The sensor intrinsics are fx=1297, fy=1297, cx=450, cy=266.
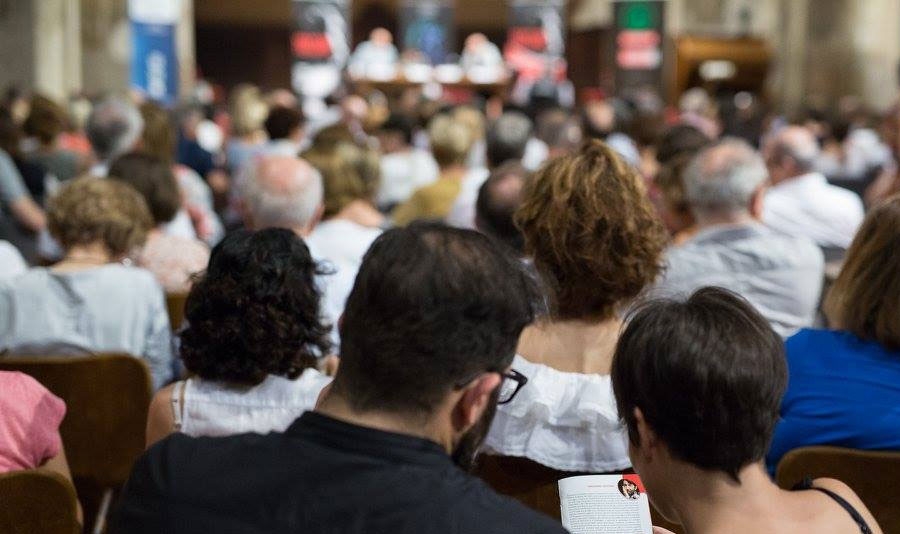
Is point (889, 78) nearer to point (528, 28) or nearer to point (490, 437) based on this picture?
point (528, 28)

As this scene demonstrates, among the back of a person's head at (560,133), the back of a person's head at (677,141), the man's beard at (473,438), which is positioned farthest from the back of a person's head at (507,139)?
the man's beard at (473,438)

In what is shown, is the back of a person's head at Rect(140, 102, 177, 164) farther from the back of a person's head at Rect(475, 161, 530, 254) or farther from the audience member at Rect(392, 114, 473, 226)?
the back of a person's head at Rect(475, 161, 530, 254)

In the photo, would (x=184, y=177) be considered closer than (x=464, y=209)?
No

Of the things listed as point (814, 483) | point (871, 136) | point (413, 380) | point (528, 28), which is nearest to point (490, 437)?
point (814, 483)

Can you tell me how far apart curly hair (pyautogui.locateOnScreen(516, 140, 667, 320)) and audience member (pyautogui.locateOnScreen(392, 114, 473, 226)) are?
313 centimetres

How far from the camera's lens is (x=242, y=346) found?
2.59 meters

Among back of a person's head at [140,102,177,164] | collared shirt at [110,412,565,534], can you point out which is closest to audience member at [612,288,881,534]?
collared shirt at [110,412,565,534]

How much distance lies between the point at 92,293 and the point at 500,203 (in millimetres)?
1232

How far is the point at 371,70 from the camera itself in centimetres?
1741

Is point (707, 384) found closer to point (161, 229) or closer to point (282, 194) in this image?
point (282, 194)

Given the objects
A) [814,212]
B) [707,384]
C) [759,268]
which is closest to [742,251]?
[759,268]

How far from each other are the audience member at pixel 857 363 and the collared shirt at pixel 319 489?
4.49 ft

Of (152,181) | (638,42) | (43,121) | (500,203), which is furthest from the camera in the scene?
(638,42)

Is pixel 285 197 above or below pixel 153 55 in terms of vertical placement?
below
